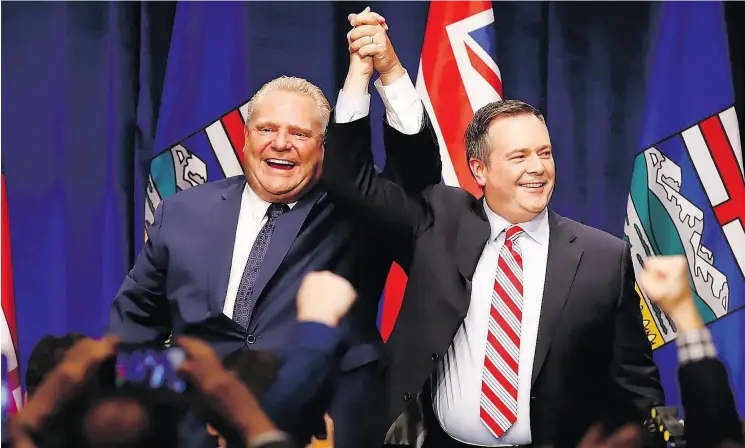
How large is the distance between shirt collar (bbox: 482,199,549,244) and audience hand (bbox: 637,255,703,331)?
0.95 feet

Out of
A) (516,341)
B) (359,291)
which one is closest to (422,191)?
(359,291)

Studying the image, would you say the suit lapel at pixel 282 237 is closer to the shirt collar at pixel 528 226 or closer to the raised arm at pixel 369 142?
the raised arm at pixel 369 142

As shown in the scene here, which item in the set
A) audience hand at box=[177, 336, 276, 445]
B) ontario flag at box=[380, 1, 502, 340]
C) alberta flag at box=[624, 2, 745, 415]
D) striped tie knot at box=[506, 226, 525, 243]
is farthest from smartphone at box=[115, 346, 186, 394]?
alberta flag at box=[624, 2, 745, 415]

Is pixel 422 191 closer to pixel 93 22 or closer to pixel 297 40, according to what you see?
pixel 297 40

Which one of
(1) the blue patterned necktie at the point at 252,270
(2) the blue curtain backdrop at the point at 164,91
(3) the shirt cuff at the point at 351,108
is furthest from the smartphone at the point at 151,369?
(2) the blue curtain backdrop at the point at 164,91

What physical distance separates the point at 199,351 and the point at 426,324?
401 millimetres

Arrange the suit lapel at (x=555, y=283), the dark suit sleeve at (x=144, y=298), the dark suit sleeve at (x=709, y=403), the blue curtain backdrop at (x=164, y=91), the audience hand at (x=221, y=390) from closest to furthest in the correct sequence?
the dark suit sleeve at (x=709, y=403), the audience hand at (x=221, y=390), the suit lapel at (x=555, y=283), the dark suit sleeve at (x=144, y=298), the blue curtain backdrop at (x=164, y=91)

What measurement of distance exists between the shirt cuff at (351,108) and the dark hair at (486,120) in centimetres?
23

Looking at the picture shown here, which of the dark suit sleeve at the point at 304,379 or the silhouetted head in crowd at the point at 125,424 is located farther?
the dark suit sleeve at the point at 304,379

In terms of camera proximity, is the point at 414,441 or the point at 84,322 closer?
the point at 414,441

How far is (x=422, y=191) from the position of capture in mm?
1667

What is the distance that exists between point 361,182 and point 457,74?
2.40ft

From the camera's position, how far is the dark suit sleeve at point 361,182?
5.13 ft

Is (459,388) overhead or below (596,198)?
below
